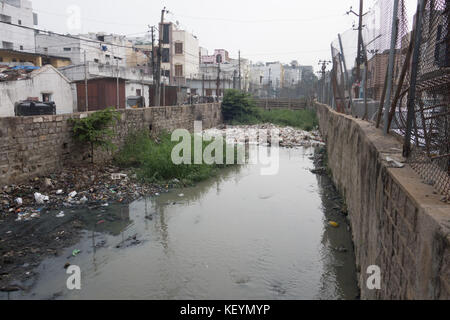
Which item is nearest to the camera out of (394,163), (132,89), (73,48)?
(394,163)

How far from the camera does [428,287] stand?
1395 mm

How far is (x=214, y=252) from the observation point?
4988mm

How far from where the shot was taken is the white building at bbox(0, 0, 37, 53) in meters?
23.8

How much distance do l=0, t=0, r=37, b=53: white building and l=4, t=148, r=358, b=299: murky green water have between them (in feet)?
72.8

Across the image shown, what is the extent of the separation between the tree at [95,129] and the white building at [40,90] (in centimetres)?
558

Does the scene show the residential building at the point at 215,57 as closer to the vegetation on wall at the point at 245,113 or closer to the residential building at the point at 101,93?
the vegetation on wall at the point at 245,113

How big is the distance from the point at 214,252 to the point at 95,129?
532 centimetres

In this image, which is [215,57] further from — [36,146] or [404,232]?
[404,232]

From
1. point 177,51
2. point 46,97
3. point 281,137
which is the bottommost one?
point 281,137

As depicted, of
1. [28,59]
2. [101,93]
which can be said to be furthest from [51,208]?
[28,59]

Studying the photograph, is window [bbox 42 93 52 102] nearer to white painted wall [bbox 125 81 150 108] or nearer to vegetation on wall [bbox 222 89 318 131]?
white painted wall [bbox 125 81 150 108]

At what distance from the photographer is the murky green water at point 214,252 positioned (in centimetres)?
404

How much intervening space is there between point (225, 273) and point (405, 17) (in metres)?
3.32

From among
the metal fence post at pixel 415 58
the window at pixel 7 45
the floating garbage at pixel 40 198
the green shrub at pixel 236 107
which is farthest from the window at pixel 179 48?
the metal fence post at pixel 415 58
